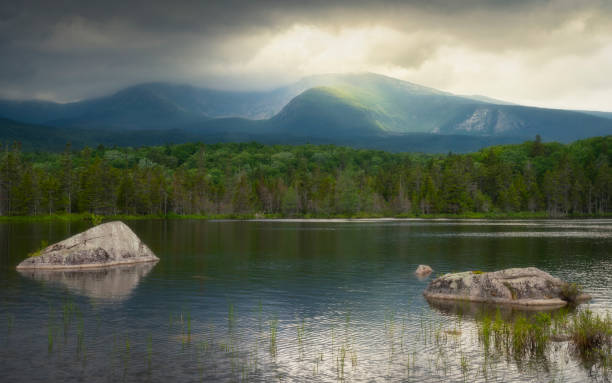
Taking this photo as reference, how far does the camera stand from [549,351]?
76.4 ft

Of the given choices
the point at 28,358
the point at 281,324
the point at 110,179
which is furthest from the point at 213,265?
the point at 110,179

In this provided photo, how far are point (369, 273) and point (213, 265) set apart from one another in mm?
17320

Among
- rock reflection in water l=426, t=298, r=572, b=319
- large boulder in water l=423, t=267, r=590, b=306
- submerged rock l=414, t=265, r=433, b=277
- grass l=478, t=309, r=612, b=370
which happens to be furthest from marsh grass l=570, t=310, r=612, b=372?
submerged rock l=414, t=265, r=433, b=277

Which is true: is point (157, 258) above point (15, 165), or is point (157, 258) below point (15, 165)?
below

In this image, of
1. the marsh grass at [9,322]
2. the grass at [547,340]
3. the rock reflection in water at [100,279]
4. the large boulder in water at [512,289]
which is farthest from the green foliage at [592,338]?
the marsh grass at [9,322]

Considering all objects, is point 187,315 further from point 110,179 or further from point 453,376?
point 110,179

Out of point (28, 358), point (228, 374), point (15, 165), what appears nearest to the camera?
point (228, 374)

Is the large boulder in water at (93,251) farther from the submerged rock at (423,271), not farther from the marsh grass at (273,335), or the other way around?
the submerged rock at (423,271)

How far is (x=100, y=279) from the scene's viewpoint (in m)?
44.0

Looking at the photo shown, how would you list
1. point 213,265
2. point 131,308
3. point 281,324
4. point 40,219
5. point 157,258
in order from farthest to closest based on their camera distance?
point 40,219 < point 157,258 < point 213,265 < point 131,308 < point 281,324

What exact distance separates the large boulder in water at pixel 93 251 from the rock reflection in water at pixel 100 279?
4.37 feet

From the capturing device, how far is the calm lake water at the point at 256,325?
20.4 m

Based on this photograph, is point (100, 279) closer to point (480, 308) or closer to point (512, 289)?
point (480, 308)

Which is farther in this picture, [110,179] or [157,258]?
[110,179]
